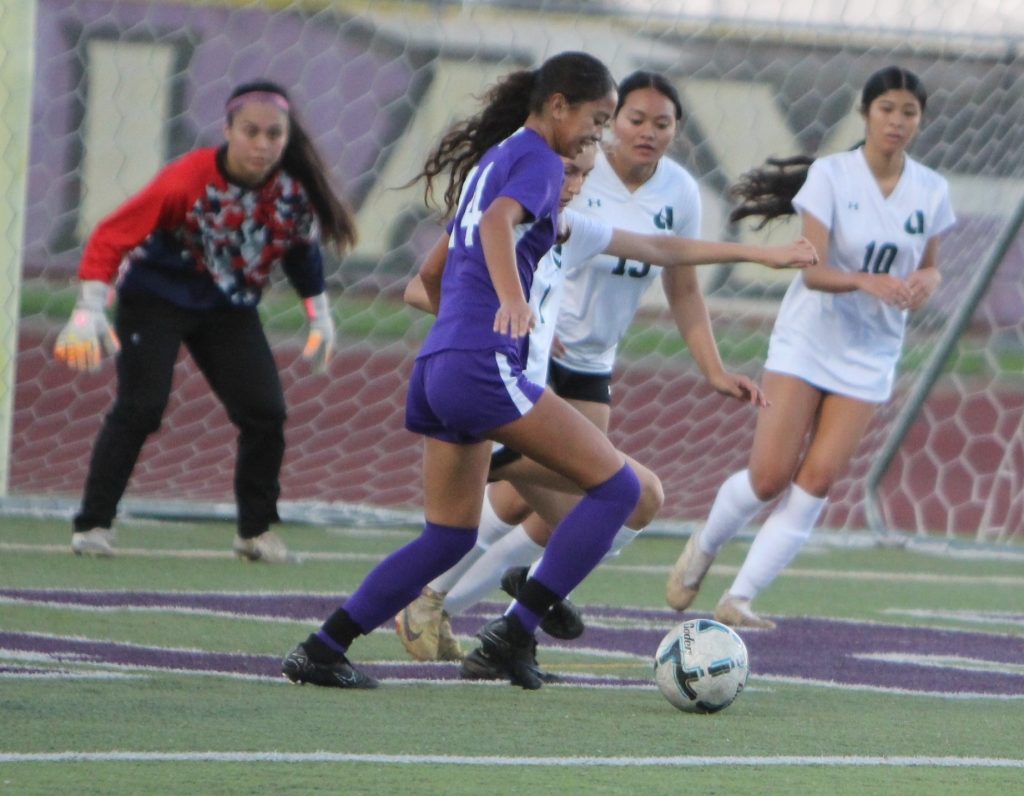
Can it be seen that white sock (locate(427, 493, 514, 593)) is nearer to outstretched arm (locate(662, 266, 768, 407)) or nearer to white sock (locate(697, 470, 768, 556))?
outstretched arm (locate(662, 266, 768, 407))

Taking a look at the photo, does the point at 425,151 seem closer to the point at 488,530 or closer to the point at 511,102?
the point at 488,530

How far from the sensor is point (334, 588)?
7.86 meters

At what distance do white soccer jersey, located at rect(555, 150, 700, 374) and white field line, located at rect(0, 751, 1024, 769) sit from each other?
2448mm

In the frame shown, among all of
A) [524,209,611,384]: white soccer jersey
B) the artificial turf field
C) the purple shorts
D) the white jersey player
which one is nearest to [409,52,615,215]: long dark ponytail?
[524,209,611,384]: white soccer jersey

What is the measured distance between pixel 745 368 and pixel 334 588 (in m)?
8.99

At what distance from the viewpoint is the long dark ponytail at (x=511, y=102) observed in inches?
206

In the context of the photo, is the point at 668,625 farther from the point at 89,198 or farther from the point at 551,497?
the point at 89,198

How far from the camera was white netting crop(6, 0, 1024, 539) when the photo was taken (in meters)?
11.4

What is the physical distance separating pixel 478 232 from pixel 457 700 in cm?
114

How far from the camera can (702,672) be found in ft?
16.8

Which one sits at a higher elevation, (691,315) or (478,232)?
(478,232)

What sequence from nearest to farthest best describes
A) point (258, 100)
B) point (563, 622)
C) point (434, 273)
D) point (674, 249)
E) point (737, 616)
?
point (434, 273) → point (674, 249) → point (563, 622) → point (737, 616) → point (258, 100)

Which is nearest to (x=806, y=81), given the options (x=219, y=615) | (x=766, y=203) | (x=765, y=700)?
(x=766, y=203)

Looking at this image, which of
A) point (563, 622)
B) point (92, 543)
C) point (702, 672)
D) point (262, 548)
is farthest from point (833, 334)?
point (92, 543)
